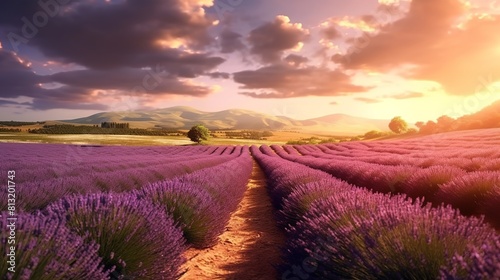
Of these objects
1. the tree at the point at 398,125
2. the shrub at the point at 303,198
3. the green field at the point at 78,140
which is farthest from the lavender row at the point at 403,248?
the tree at the point at 398,125

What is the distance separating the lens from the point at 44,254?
170cm

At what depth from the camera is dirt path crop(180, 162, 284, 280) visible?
11.6ft

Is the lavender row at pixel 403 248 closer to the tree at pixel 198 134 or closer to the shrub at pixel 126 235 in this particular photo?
the shrub at pixel 126 235

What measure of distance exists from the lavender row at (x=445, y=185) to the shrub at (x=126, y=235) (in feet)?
8.42

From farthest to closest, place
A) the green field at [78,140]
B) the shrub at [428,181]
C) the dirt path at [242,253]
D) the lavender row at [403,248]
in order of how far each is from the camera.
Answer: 1. the green field at [78,140]
2. the shrub at [428,181]
3. the dirt path at [242,253]
4. the lavender row at [403,248]

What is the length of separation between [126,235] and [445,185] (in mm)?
4608

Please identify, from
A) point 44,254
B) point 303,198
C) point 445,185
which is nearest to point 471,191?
point 445,185

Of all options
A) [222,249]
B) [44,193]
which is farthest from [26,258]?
[44,193]

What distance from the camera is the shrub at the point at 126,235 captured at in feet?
8.10

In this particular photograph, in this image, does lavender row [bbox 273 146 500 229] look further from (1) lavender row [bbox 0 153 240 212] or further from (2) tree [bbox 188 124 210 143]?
(2) tree [bbox 188 124 210 143]

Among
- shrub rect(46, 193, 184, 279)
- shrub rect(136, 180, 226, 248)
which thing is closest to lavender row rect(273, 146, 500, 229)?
shrub rect(46, 193, 184, 279)

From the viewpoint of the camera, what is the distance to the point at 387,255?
1.84 meters

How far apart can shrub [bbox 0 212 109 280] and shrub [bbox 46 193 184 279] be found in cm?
38

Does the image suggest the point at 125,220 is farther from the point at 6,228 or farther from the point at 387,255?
the point at 387,255
